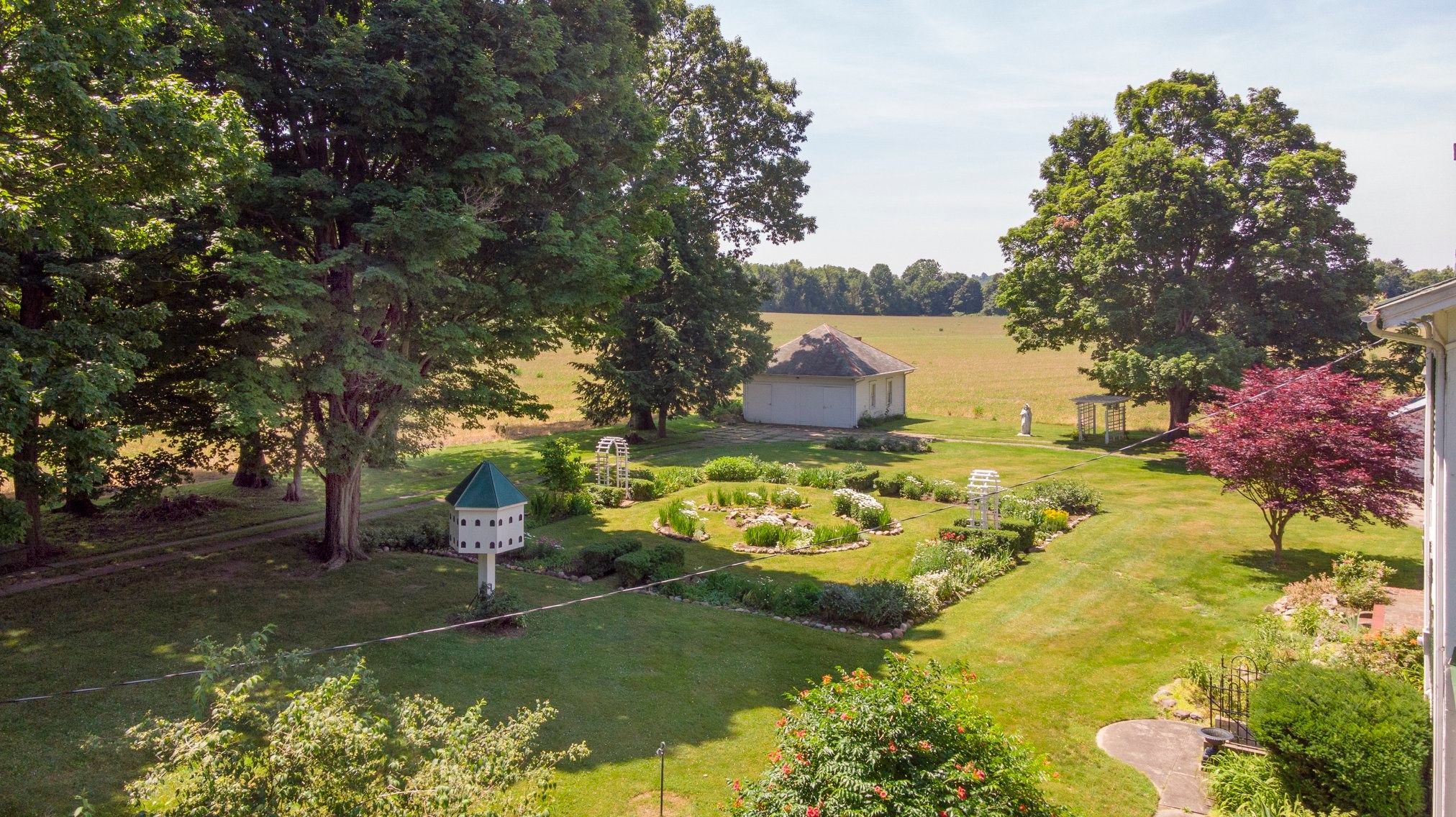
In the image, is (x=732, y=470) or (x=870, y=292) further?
(x=870, y=292)

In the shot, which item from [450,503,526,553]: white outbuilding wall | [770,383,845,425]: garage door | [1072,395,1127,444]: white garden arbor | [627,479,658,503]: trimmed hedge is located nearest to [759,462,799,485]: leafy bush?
[627,479,658,503]: trimmed hedge

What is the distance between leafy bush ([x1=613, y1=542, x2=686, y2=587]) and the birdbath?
8.95 m

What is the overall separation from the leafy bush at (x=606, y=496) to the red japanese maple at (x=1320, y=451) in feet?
46.3

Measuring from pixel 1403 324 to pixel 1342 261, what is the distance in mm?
28235

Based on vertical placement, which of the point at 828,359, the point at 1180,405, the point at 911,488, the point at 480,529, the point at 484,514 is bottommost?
the point at 911,488

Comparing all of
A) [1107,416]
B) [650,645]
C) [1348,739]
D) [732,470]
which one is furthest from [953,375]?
[1348,739]

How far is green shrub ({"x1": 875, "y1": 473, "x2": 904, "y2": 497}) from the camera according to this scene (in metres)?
23.5

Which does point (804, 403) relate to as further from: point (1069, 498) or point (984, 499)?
point (984, 499)

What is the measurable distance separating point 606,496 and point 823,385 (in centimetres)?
1841

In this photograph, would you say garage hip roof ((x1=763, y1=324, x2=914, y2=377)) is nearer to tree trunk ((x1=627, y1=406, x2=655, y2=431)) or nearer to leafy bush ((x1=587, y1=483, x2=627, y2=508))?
tree trunk ((x1=627, y1=406, x2=655, y2=431))

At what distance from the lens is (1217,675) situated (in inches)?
425

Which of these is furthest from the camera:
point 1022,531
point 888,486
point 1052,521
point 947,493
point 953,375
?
point 953,375

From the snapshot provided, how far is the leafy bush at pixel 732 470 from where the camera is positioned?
25500 mm

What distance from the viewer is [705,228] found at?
35.5 metres
